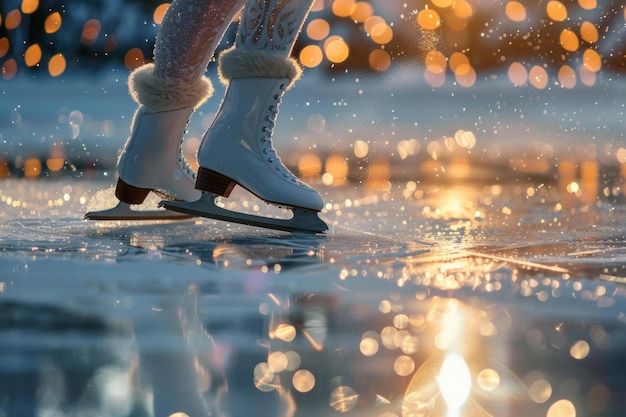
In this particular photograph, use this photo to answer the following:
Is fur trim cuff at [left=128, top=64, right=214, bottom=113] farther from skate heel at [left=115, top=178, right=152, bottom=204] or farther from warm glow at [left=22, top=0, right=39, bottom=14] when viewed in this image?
warm glow at [left=22, top=0, right=39, bottom=14]

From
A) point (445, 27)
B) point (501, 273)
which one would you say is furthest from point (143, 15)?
point (501, 273)

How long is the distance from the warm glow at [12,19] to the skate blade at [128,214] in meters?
3.35

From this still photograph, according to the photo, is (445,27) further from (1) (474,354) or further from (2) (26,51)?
(1) (474,354)

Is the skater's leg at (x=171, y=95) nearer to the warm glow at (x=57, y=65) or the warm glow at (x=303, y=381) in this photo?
the warm glow at (x=303, y=381)

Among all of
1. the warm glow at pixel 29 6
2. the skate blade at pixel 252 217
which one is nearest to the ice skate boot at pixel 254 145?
the skate blade at pixel 252 217

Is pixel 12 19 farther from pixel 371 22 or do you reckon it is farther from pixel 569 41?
pixel 569 41

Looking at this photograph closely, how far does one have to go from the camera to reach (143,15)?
5.08m

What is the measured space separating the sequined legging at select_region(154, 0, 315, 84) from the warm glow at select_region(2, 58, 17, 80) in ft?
10.7

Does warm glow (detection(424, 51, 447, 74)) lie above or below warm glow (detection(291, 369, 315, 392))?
below

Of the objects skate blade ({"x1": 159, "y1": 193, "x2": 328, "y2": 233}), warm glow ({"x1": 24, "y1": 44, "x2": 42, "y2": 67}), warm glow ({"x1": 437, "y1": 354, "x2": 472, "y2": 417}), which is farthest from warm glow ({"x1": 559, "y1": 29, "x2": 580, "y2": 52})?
warm glow ({"x1": 437, "y1": 354, "x2": 472, "y2": 417})

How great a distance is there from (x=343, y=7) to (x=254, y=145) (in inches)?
160

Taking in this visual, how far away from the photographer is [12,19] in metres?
4.94

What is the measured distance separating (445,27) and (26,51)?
7.15ft

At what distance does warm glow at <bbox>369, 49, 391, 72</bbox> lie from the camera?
5.00 meters
